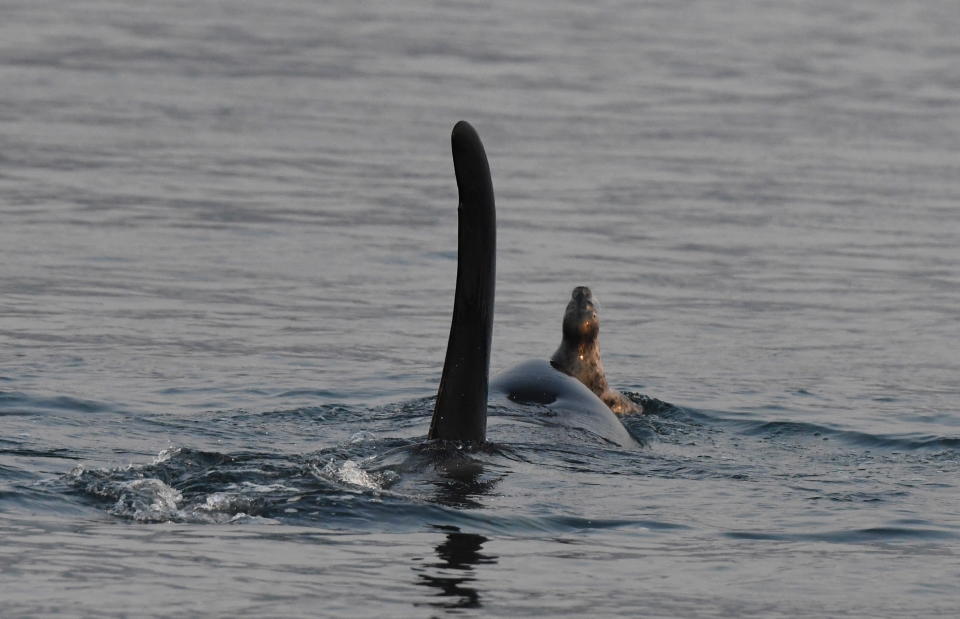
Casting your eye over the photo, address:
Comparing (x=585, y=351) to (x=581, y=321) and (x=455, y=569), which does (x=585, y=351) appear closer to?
(x=581, y=321)

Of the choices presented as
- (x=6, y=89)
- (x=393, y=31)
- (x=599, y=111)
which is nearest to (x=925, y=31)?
(x=393, y=31)

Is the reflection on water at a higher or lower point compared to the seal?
lower

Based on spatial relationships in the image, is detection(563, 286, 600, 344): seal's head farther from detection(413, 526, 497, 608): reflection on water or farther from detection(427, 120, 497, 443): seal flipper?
detection(413, 526, 497, 608): reflection on water

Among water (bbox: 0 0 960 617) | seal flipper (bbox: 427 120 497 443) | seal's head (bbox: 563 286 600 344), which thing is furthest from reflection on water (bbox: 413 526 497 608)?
seal's head (bbox: 563 286 600 344)

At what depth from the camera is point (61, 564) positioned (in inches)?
279

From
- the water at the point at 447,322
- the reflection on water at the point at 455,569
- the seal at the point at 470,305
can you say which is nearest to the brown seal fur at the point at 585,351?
the water at the point at 447,322

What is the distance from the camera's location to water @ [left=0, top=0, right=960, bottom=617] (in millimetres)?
7441

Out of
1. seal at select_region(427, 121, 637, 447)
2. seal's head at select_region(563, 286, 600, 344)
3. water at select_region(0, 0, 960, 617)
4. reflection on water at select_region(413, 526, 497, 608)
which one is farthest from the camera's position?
seal's head at select_region(563, 286, 600, 344)

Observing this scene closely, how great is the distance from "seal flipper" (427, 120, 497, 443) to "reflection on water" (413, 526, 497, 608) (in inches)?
31.2

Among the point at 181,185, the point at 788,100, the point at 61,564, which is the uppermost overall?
the point at 788,100

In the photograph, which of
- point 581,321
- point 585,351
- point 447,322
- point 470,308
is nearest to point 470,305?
point 470,308

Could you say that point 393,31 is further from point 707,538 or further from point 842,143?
point 707,538

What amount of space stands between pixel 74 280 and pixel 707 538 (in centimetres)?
791

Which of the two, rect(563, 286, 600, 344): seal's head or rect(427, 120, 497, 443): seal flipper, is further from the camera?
rect(563, 286, 600, 344): seal's head
